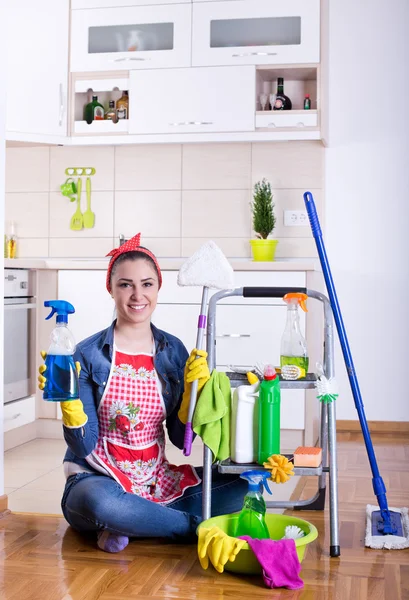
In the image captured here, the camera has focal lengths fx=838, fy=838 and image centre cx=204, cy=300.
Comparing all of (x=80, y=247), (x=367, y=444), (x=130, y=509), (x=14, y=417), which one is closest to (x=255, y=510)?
Answer: (x=130, y=509)

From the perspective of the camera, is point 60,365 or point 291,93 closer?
point 60,365

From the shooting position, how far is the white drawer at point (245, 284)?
13.2ft

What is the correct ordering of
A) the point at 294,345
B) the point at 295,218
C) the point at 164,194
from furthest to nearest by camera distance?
1. the point at 164,194
2. the point at 295,218
3. the point at 294,345

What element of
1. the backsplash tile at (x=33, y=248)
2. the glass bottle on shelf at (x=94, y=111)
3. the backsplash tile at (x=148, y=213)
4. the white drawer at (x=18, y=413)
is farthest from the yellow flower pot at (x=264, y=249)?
the white drawer at (x=18, y=413)

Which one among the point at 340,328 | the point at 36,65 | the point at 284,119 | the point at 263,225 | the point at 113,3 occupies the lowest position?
the point at 340,328

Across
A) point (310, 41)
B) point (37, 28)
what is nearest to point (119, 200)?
point (37, 28)

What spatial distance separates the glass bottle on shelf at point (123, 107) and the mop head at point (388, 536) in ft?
8.59

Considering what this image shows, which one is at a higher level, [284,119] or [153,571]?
[284,119]

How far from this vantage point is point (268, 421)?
233 centimetres

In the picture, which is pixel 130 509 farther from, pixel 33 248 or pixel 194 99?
pixel 33 248

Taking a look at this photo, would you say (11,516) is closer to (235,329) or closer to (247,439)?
(247,439)

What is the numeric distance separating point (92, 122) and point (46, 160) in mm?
428

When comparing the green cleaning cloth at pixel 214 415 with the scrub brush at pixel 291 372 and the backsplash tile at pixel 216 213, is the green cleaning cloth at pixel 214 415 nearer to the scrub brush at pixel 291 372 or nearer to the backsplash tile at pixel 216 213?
the scrub brush at pixel 291 372

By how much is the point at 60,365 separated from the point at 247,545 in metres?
0.68
